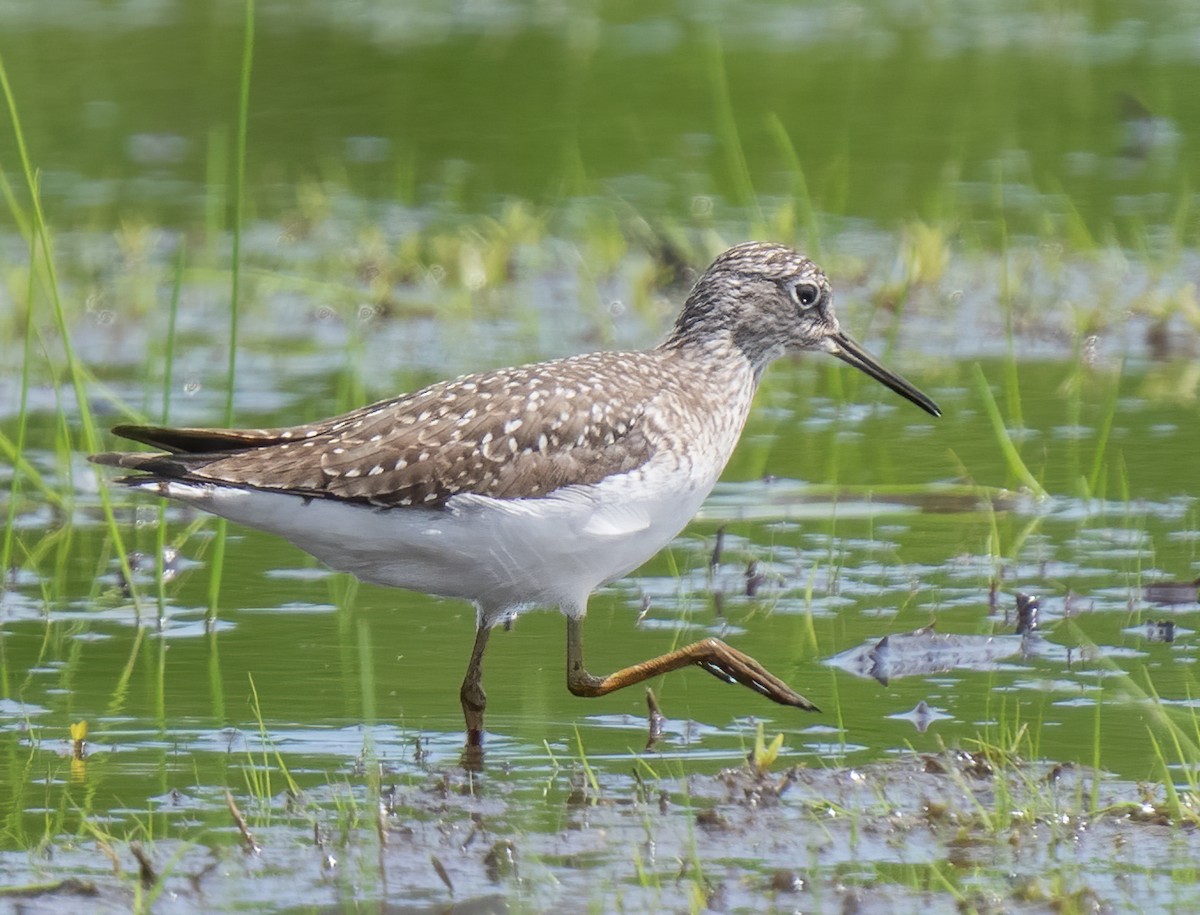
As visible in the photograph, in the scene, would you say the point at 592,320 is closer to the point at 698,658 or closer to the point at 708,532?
the point at 708,532

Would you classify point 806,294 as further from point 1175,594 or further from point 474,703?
point 474,703

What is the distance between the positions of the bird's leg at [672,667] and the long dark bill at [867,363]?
1.31 metres

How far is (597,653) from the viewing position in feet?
21.7

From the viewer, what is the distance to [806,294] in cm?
679

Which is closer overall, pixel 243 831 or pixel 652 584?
pixel 243 831

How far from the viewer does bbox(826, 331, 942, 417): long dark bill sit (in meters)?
6.97

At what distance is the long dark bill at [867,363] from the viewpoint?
697 cm

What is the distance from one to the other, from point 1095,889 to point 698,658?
5.53ft

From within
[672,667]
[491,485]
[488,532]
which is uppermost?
[491,485]

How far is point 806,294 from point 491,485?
4.89 ft

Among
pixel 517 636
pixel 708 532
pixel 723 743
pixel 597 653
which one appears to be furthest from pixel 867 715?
pixel 708 532

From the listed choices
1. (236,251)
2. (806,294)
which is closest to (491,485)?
(236,251)

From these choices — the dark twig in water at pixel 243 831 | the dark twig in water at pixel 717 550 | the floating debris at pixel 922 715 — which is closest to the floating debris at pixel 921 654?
the floating debris at pixel 922 715

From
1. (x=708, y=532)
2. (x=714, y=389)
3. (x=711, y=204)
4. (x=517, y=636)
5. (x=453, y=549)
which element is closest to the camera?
(x=453, y=549)
